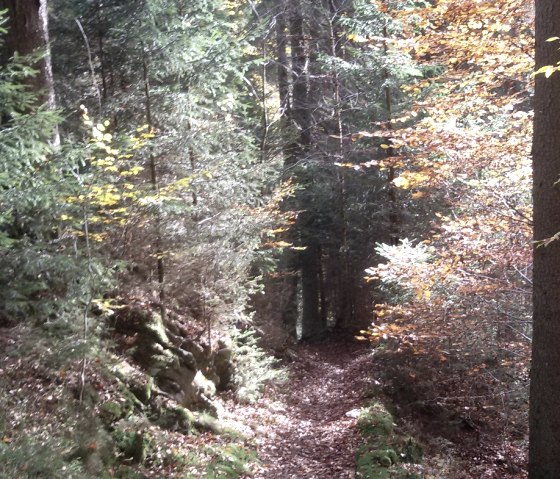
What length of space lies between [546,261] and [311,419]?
736 centimetres

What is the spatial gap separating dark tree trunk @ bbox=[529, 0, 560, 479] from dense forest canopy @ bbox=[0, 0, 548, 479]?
1.6 inches

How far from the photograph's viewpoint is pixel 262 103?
58.1ft

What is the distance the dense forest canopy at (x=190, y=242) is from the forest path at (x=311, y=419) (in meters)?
0.60

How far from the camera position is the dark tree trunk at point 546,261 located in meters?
5.21

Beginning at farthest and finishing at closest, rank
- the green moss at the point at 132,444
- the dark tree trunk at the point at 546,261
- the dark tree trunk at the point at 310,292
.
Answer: the dark tree trunk at the point at 310,292 < the green moss at the point at 132,444 < the dark tree trunk at the point at 546,261

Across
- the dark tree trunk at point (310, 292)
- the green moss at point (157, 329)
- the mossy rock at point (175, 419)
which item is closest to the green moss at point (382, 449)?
the mossy rock at point (175, 419)

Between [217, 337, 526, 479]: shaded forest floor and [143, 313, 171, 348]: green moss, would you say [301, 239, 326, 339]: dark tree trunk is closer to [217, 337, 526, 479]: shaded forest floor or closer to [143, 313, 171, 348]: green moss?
[217, 337, 526, 479]: shaded forest floor

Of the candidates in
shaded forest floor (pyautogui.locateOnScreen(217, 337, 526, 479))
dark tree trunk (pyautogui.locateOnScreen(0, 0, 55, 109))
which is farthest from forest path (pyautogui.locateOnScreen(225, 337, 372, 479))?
dark tree trunk (pyautogui.locateOnScreen(0, 0, 55, 109))

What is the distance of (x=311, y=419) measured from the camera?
37.0 feet

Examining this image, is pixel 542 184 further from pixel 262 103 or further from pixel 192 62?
pixel 262 103

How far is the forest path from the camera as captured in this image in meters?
8.38

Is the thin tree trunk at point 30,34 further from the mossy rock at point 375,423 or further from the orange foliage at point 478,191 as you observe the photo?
the mossy rock at point 375,423

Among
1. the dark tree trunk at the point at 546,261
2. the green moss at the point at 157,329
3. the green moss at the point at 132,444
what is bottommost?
the green moss at the point at 132,444

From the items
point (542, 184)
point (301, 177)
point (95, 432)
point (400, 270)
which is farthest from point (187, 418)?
point (301, 177)
